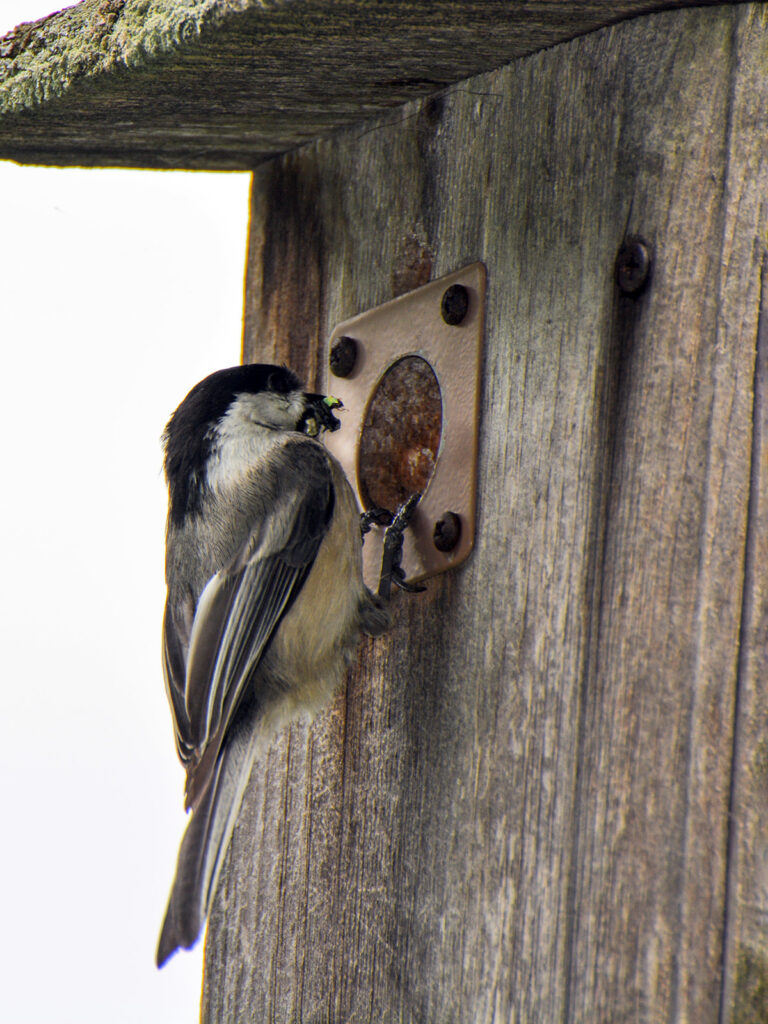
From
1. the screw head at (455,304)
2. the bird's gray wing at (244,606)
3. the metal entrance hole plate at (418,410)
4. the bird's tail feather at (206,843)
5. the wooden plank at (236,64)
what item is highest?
the wooden plank at (236,64)

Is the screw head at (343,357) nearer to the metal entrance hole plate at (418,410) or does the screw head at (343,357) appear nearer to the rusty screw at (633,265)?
the metal entrance hole plate at (418,410)

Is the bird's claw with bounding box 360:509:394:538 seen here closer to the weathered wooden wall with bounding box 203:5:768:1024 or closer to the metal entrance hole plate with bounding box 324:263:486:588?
the metal entrance hole plate with bounding box 324:263:486:588

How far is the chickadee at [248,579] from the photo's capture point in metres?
1.97

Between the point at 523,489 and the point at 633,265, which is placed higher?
the point at 633,265

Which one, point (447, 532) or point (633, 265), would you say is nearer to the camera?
point (633, 265)

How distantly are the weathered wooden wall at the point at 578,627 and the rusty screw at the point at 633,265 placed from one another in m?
0.01

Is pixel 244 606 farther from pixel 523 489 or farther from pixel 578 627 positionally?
pixel 578 627

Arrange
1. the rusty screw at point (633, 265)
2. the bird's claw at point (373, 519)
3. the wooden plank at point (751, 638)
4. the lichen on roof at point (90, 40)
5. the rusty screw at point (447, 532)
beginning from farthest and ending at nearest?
the bird's claw at point (373, 519) < the rusty screw at point (447, 532) < the lichen on roof at point (90, 40) < the rusty screw at point (633, 265) < the wooden plank at point (751, 638)

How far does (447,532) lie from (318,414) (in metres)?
0.45

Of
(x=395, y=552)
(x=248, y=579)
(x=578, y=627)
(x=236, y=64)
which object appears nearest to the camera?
(x=578, y=627)

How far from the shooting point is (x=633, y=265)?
1556mm

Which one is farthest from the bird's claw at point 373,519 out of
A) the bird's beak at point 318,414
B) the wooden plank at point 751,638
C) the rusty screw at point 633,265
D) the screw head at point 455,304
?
the wooden plank at point 751,638

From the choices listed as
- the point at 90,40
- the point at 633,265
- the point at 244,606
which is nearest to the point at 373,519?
the point at 244,606

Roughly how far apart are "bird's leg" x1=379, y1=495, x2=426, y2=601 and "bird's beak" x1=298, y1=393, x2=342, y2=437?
0.24 meters
